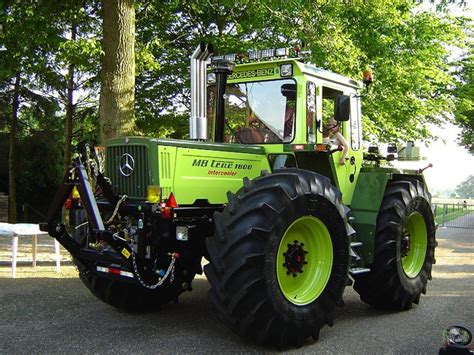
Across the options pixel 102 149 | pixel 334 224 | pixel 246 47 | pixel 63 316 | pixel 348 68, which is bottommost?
pixel 63 316

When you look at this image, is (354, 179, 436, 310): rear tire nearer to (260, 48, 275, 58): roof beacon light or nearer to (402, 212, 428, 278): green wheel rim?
(402, 212, 428, 278): green wheel rim

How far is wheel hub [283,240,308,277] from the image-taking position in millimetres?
5203

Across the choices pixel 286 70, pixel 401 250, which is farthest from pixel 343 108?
pixel 401 250

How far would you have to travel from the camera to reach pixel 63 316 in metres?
6.11

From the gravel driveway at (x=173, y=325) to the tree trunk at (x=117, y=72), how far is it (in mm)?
2823

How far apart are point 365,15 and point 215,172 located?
8137mm

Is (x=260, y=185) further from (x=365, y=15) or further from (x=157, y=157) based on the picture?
(x=365, y=15)

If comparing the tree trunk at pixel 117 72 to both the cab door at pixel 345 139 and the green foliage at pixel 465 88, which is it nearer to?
the cab door at pixel 345 139

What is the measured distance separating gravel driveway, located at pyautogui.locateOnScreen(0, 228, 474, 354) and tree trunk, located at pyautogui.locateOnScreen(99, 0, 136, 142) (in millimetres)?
2823

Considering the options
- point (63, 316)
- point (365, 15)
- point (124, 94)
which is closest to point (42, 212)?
point (124, 94)

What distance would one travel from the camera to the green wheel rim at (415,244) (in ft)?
23.0

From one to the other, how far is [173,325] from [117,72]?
527cm

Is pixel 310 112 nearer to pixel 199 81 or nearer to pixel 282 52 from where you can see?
pixel 282 52

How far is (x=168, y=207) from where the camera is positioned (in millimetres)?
5062
